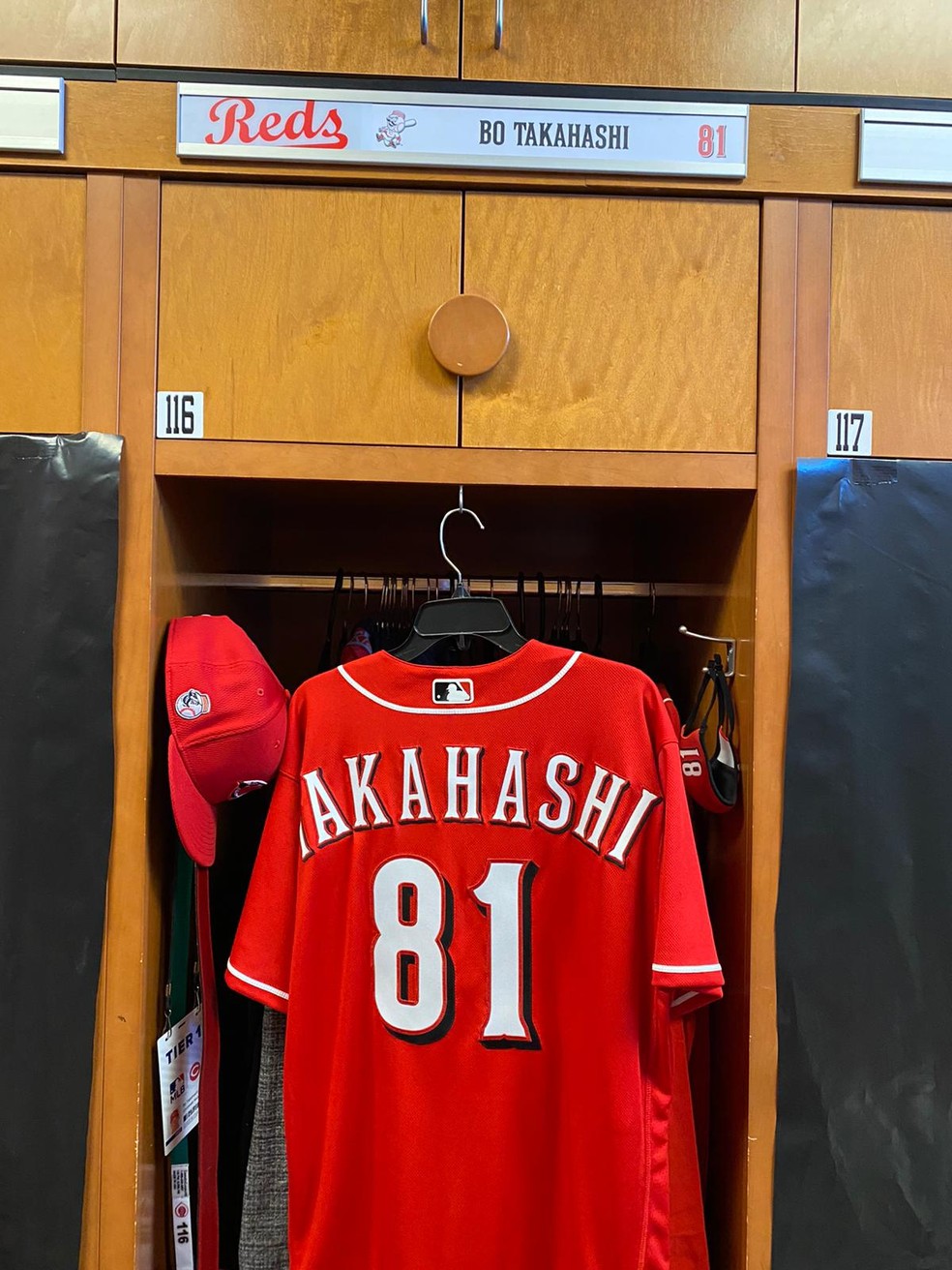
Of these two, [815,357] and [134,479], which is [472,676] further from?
[815,357]

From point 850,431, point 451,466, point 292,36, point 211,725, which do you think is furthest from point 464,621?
point 292,36

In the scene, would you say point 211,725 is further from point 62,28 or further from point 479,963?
point 62,28

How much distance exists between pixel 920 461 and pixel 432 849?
84 centimetres

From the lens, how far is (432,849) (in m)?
1.17

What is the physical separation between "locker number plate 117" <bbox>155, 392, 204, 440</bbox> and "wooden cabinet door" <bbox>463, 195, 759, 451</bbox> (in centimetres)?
36

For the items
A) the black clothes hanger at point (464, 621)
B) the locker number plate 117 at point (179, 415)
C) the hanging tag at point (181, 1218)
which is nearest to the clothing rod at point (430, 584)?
the black clothes hanger at point (464, 621)

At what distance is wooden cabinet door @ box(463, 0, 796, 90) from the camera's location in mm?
1159

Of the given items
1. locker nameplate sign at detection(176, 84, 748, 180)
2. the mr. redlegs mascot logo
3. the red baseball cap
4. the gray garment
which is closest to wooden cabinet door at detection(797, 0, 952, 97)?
locker nameplate sign at detection(176, 84, 748, 180)

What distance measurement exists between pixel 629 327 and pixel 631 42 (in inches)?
14.6

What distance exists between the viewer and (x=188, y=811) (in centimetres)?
116

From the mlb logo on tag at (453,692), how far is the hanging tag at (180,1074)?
1.90ft

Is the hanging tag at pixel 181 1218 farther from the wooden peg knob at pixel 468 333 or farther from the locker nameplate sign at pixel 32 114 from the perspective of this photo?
the locker nameplate sign at pixel 32 114

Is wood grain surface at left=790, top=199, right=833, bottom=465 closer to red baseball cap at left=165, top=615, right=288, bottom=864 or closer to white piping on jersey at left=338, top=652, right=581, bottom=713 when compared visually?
white piping on jersey at left=338, top=652, right=581, bottom=713

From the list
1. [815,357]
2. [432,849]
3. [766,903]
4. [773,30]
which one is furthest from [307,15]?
[766,903]
